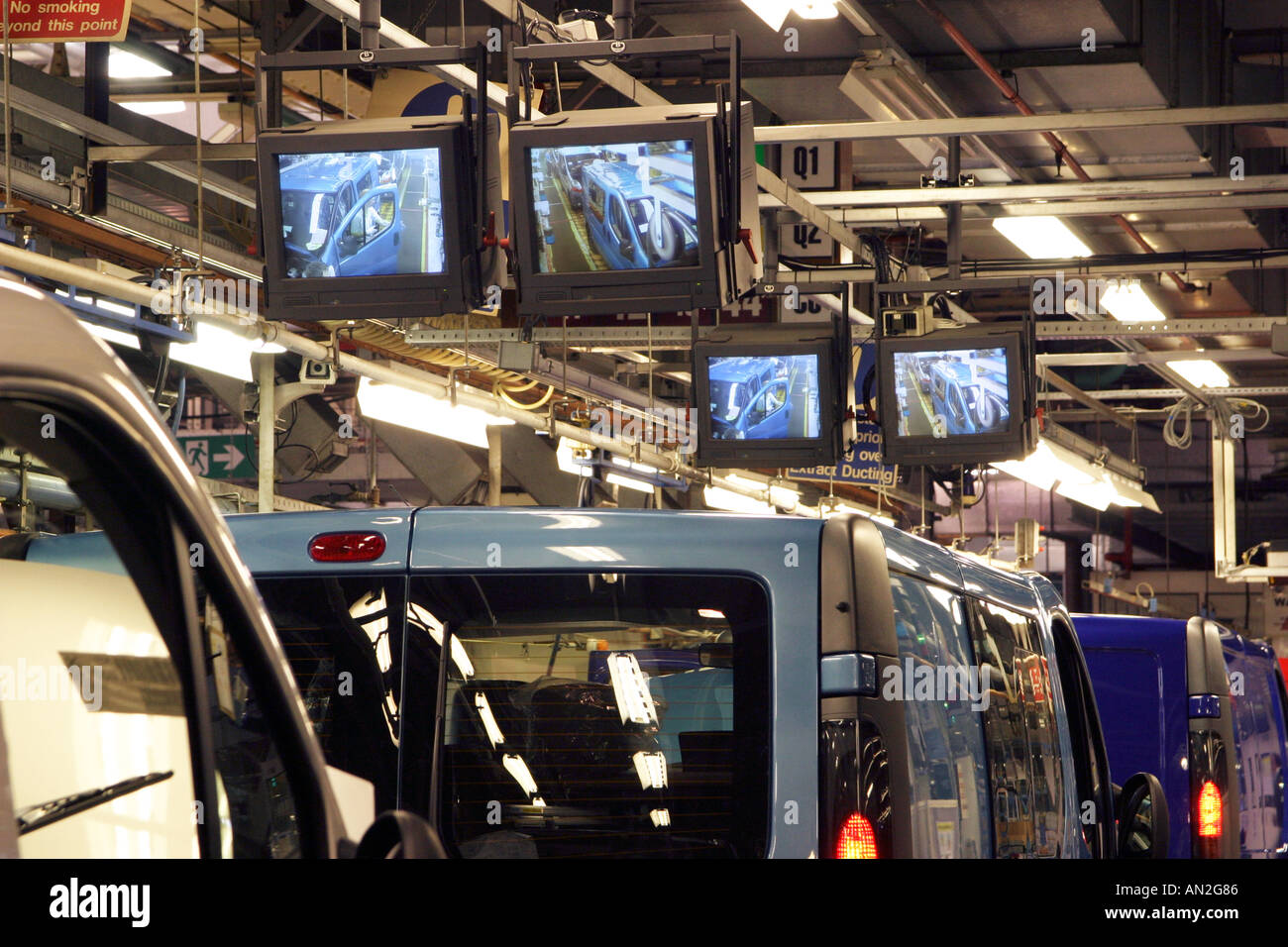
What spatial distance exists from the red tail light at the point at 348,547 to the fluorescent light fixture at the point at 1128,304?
941cm

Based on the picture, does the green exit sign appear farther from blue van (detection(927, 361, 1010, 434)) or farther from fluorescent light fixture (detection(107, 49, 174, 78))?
blue van (detection(927, 361, 1010, 434))

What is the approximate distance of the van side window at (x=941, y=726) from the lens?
346cm

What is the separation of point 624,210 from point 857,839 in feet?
11.2

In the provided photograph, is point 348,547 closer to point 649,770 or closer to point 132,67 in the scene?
point 649,770

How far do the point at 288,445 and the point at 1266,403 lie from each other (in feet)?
49.5

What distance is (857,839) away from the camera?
3203mm

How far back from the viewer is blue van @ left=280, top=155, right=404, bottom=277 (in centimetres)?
628

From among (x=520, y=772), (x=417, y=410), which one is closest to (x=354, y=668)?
(x=520, y=772)

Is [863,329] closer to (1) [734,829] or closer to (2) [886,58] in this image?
(2) [886,58]

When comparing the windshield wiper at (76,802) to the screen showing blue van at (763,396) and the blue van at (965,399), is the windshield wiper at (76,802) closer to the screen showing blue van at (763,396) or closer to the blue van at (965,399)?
the screen showing blue van at (763,396)

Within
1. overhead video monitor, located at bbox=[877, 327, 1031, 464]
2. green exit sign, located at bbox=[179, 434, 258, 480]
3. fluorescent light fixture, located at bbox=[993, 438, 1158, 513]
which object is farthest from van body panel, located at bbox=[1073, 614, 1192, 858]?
green exit sign, located at bbox=[179, 434, 258, 480]

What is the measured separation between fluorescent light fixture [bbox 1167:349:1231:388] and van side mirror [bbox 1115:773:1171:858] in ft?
33.0
